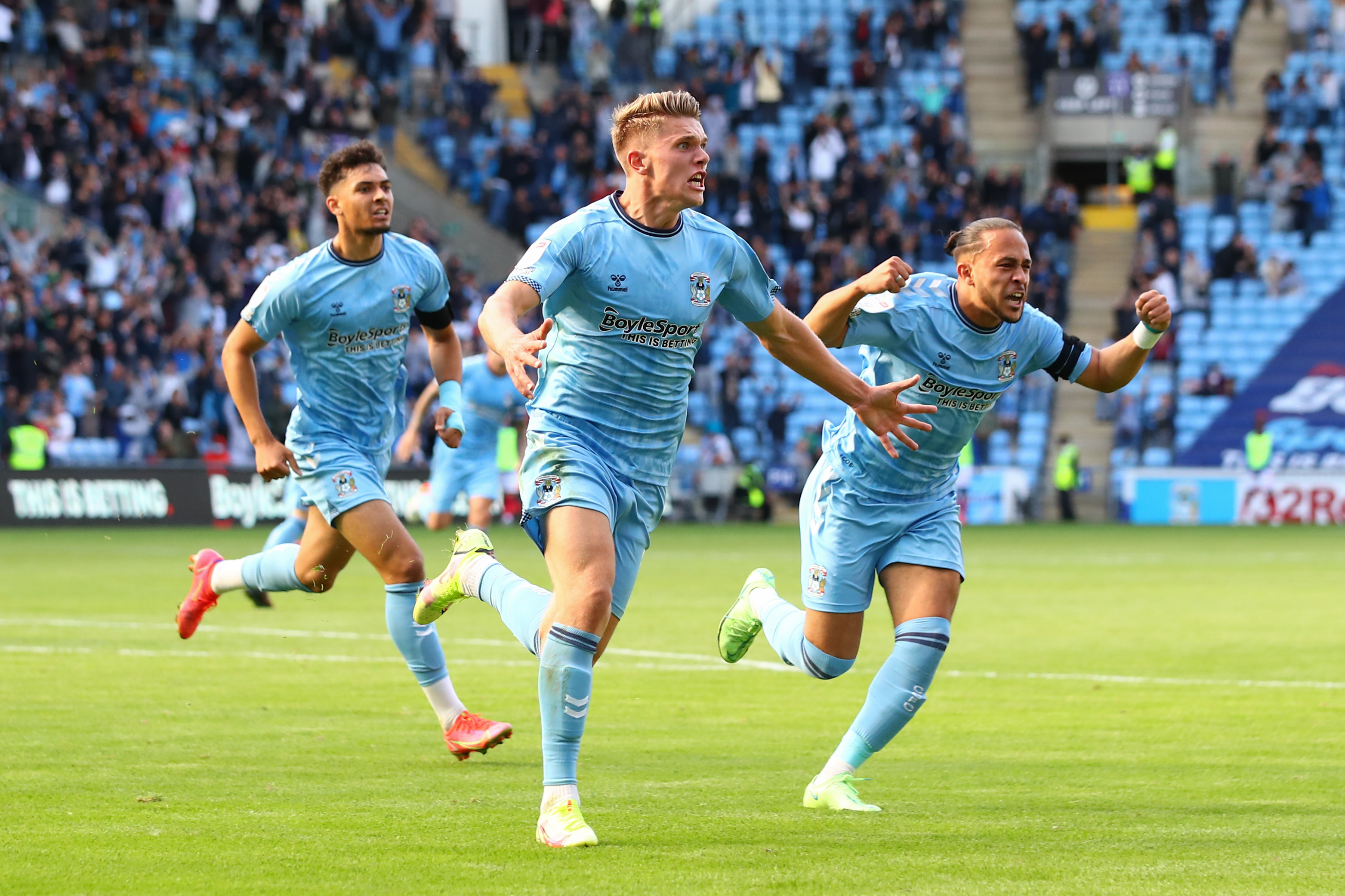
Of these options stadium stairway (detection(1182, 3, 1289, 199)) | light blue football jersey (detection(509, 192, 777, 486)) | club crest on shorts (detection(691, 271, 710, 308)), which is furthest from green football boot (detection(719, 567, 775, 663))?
stadium stairway (detection(1182, 3, 1289, 199))

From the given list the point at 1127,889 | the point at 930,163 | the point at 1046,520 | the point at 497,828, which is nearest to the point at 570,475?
the point at 497,828

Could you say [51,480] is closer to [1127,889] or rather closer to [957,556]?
[957,556]

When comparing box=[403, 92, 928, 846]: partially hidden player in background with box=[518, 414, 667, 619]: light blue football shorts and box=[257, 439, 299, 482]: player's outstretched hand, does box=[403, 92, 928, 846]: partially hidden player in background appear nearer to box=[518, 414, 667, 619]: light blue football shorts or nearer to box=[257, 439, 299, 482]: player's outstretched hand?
box=[518, 414, 667, 619]: light blue football shorts

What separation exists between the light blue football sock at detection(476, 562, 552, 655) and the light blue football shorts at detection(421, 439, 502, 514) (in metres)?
8.86

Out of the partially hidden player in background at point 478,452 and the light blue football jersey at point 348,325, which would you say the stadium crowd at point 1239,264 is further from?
the light blue football jersey at point 348,325

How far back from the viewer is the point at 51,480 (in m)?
25.8

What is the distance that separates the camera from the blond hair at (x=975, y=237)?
22.7 feet

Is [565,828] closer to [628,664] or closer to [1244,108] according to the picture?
[628,664]

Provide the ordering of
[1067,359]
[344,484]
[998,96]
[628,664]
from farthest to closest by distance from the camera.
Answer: [998,96] → [628,664] → [344,484] → [1067,359]

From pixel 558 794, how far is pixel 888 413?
1.77 metres

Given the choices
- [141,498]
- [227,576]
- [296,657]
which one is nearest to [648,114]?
[227,576]

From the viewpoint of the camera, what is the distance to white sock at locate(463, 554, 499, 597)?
693 cm

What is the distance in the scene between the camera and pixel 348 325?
328 inches

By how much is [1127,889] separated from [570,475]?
89.6 inches
